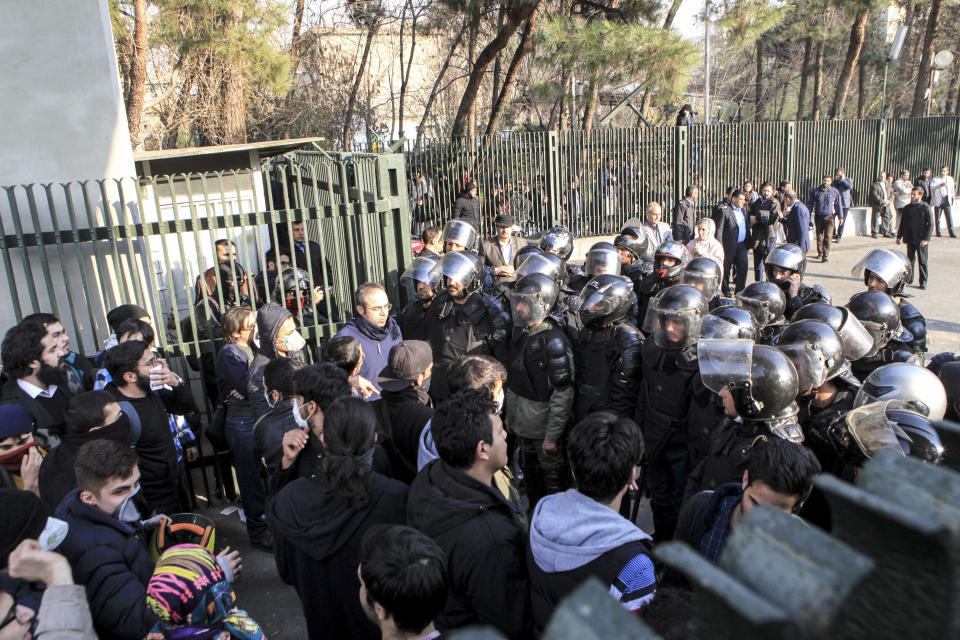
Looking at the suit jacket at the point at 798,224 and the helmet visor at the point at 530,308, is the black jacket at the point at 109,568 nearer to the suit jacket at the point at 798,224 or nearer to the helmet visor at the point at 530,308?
the helmet visor at the point at 530,308

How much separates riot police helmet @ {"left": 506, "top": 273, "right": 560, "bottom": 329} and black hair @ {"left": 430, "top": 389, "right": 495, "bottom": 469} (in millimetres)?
2239

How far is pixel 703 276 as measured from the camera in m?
5.71

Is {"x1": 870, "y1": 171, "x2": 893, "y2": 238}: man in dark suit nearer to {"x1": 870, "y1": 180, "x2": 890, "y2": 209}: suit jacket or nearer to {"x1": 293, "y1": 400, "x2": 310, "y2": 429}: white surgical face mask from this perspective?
{"x1": 870, "y1": 180, "x2": 890, "y2": 209}: suit jacket

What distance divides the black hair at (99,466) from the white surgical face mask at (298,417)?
774mm

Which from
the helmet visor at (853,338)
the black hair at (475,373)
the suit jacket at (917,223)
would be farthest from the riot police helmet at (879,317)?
the suit jacket at (917,223)

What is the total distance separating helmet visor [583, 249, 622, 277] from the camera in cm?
651

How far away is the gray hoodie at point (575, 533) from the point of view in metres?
2.18

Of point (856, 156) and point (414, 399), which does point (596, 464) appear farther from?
point (856, 156)

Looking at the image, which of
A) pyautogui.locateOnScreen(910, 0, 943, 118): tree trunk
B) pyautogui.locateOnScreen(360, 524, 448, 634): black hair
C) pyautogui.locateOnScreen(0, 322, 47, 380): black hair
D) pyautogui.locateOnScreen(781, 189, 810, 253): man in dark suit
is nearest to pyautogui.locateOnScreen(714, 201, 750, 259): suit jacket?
pyautogui.locateOnScreen(781, 189, 810, 253): man in dark suit

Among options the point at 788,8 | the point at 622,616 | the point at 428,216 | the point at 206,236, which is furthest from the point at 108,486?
the point at 788,8

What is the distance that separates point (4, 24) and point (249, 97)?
1308 centimetres

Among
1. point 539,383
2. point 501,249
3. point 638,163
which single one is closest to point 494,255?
point 501,249

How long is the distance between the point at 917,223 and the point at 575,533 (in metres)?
11.7

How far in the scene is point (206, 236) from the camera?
8.56 metres
